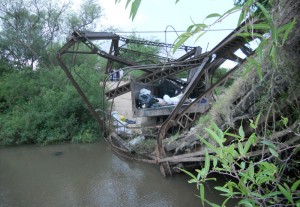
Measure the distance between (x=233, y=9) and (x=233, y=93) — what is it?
3.09 m

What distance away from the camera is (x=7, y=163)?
10.1 metres

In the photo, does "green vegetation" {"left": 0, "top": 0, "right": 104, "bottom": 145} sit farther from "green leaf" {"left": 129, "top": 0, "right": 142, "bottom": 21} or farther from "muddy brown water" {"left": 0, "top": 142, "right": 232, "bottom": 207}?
"green leaf" {"left": 129, "top": 0, "right": 142, "bottom": 21}

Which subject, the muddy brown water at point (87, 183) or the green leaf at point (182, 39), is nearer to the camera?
the green leaf at point (182, 39)

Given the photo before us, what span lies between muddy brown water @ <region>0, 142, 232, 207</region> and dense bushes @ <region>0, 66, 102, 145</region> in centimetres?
187

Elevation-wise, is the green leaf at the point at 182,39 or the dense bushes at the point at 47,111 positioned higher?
the green leaf at the point at 182,39

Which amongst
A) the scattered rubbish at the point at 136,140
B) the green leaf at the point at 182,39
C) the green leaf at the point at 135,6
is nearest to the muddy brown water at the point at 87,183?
the scattered rubbish at the point at 136,140

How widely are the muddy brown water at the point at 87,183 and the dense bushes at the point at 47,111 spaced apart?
6.13ft

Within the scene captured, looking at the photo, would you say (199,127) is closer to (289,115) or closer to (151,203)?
(289,115)

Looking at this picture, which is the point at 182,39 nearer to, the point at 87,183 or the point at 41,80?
the point at 87,183

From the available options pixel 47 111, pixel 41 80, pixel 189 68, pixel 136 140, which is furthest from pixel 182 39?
pixel 41 80

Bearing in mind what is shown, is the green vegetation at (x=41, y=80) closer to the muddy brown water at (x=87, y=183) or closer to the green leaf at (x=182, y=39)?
the muddy brown water at (x=87, y=183)

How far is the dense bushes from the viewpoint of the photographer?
12.6m

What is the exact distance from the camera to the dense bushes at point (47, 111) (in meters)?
12.6

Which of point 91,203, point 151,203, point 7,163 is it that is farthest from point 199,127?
point 7,163
